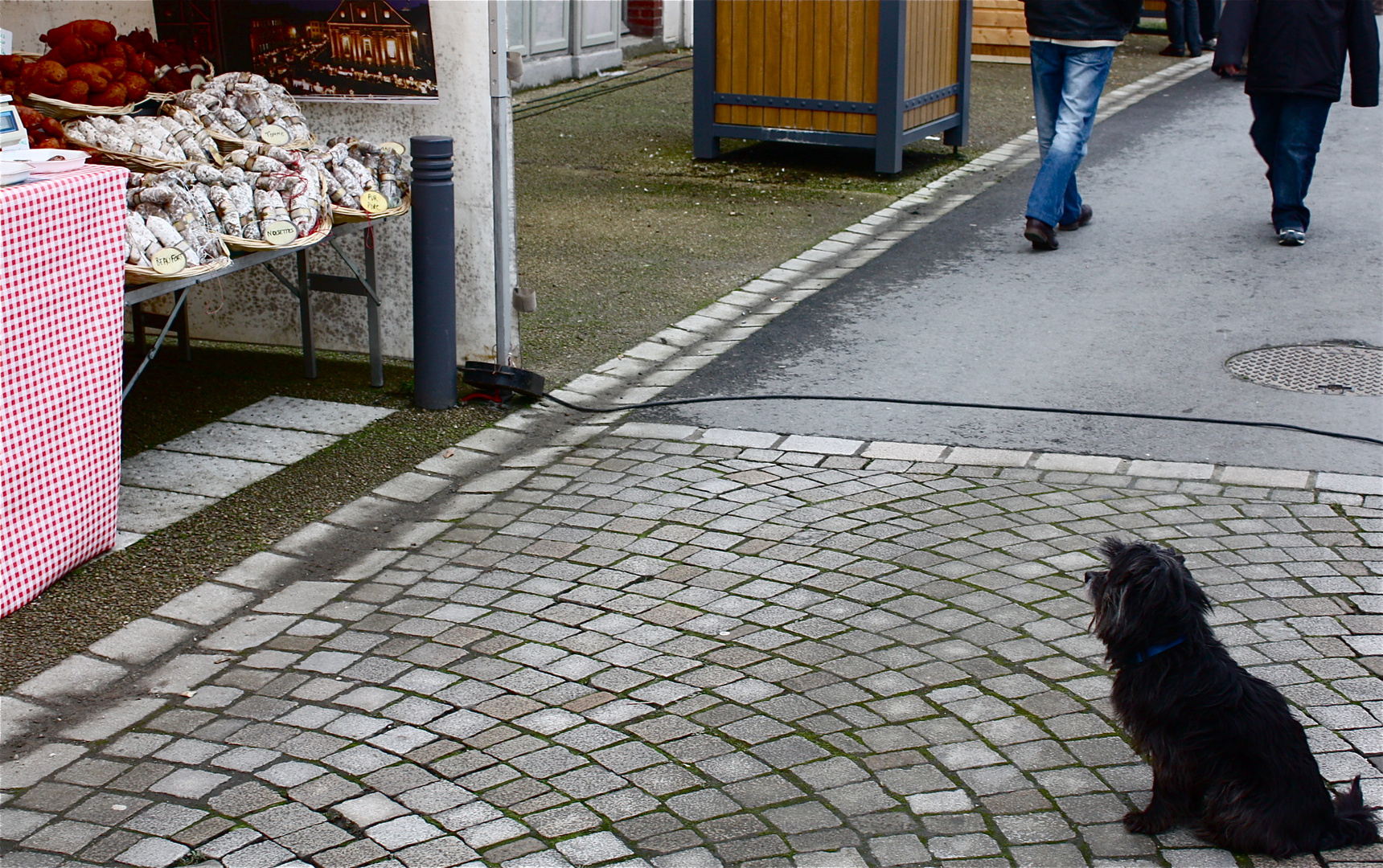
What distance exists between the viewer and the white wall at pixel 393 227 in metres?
6.11

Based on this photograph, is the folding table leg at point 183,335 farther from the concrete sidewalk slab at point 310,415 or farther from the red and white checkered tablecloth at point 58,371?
the red and white checkered tablecloth at point 58,371

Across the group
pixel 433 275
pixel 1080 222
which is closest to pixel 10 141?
pixel 433 275

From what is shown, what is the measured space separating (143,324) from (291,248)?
6.06 ft

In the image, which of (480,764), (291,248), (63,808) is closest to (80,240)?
(291,248)

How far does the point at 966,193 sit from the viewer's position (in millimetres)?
10562

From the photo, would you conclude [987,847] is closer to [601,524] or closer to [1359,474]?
[601,524]

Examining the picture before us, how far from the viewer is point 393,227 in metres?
6.62

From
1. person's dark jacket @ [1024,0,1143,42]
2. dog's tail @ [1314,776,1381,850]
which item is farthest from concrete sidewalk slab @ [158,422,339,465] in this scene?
person's dark jacket @ [1024,0,1143,42]

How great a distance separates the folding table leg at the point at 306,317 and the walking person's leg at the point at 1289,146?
5.75m

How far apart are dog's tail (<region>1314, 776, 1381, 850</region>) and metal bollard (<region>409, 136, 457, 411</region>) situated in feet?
13.3

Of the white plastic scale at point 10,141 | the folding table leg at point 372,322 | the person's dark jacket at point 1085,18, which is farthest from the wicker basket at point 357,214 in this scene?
the person's dark jacket at point 1085,18

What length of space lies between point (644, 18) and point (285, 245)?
13.0 meters

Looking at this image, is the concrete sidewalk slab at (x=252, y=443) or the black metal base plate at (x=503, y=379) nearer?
the concrete sidewalk slab at (x=252, y=443)

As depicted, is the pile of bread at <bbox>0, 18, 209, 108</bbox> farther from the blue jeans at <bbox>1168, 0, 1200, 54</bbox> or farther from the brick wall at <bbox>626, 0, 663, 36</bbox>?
the blue jeans at <bbox>1168, 0, 1200, 54</bbox>
